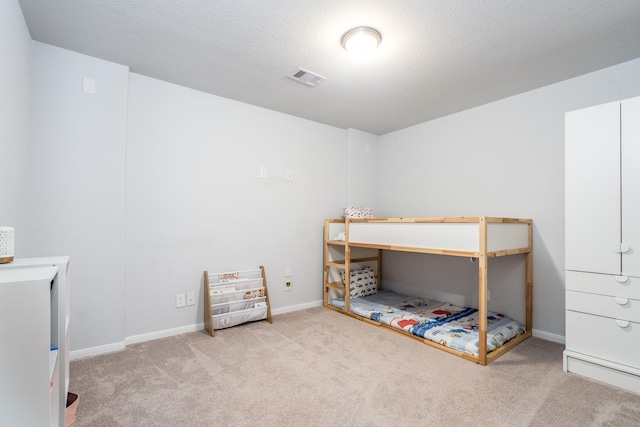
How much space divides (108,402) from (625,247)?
10.3 ft

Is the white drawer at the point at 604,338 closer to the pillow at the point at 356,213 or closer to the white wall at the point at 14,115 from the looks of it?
the pillow at the point at 356,213

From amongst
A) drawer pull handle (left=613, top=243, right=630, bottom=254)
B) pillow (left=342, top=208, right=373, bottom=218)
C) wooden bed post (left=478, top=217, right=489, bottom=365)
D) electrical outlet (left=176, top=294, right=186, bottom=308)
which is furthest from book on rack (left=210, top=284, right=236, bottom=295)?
drawer pull handle (left=613, top=243, right=630, bottom=254)

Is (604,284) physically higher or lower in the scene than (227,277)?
higher

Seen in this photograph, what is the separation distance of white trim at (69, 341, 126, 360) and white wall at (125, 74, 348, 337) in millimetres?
146

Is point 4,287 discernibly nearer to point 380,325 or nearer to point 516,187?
point 380,325

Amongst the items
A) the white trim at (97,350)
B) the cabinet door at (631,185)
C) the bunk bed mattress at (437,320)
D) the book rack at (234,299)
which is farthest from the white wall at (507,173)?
the white trim at (97,350)

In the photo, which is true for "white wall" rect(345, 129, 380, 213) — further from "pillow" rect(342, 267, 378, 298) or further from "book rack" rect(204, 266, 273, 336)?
"book rack" rect(204, 266, 273, 336)

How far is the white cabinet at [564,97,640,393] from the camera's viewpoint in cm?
185

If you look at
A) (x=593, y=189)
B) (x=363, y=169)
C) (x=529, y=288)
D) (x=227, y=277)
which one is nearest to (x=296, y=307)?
(x=227, y=277)

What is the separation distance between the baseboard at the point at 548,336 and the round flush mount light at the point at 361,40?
2764mm

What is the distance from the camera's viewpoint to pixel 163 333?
8.60ft

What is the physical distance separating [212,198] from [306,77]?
1.39 m

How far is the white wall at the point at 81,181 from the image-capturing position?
2.10 metres

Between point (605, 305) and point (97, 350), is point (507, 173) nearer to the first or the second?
point (605, 305)
